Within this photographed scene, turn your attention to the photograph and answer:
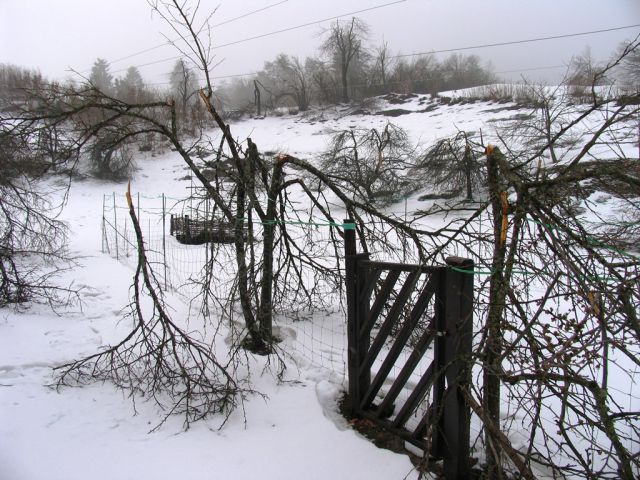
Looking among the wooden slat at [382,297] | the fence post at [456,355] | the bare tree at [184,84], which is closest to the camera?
the fence post at [456,355]

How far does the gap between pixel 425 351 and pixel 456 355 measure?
466 mm

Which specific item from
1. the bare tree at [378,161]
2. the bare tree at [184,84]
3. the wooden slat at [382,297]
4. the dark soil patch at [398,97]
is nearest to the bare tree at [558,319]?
the wooden slat at [382,297]

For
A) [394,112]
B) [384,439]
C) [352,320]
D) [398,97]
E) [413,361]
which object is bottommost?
[384,439]

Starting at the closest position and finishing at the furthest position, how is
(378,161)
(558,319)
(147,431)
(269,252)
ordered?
(558,319)
(147,431)
(269,252)
(378,161)

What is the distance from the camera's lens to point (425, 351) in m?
2.90

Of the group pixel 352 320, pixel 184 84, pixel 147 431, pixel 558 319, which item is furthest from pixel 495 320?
pixel 184 84

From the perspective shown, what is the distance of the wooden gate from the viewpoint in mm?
2461

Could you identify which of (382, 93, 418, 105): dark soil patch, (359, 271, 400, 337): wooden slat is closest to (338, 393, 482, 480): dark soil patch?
(359, 271, 400, 337): wooden slat

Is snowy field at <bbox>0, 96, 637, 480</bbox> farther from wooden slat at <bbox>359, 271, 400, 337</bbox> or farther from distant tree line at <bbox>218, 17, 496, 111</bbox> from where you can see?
distant tree line at <bbox>218, 17, 496, 111</bbox>

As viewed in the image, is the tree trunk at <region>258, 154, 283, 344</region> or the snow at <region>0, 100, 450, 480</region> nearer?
the snow at <region>0, 100, 450, 480</region>

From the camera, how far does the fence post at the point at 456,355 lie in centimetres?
243

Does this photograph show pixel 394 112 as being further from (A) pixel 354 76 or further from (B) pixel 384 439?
(B) pixel 384 439

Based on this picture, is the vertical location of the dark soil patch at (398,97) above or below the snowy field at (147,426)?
above

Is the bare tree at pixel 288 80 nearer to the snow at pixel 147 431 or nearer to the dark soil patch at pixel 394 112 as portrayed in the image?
the dark soil patch at pixel 394 112
